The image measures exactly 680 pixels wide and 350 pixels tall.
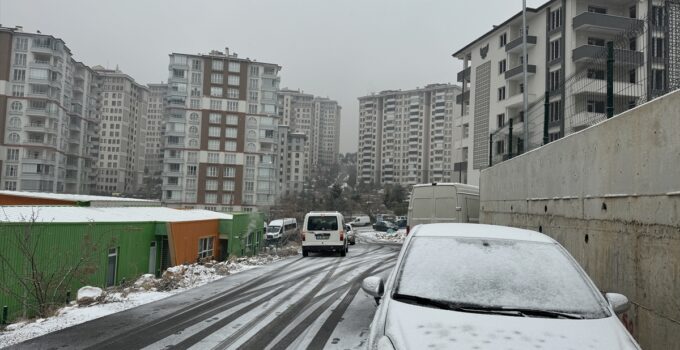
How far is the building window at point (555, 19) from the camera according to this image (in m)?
41.8

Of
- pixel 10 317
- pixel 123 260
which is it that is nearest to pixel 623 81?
pixel 10 317

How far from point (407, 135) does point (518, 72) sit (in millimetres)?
107222

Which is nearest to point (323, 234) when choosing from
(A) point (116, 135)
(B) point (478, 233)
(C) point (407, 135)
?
(B) point (478, 233)

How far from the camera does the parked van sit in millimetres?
15922

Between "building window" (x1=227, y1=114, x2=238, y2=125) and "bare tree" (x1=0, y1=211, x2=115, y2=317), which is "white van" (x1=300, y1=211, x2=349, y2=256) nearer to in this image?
"bare tree" (x1=0, y1=211, x2=115, y2=317)

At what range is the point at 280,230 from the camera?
45.9m

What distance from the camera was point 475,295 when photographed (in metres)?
3.65

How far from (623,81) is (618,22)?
38.3 metres

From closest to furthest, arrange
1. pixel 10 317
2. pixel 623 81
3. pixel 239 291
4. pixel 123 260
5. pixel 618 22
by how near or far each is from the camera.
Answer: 1. pixel 623 81
2. pixel 10 317
3. pixel 239 291
4. pixel 123 260
5. pixel 618 22

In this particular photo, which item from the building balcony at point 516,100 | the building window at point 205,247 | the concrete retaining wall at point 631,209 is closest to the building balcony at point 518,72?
the building balcony at point 516,100

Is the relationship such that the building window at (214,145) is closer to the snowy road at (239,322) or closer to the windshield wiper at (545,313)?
the snowy road at (239,322)

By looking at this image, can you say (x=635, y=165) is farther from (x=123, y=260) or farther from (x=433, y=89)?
(x=433, y=89)

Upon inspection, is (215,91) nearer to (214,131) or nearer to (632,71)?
(214,131)

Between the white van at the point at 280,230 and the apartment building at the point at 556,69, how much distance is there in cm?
1872
